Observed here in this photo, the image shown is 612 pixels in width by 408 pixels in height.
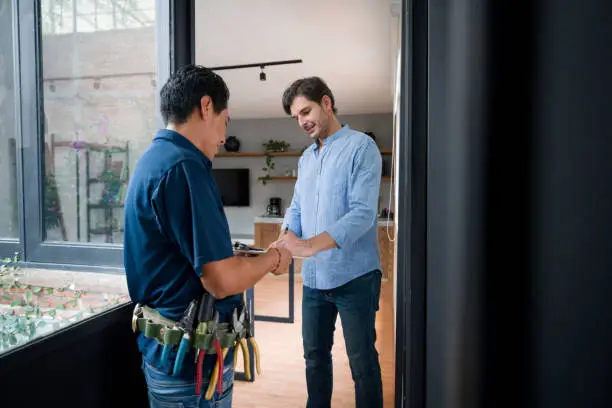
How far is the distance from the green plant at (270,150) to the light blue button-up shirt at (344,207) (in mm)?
5336

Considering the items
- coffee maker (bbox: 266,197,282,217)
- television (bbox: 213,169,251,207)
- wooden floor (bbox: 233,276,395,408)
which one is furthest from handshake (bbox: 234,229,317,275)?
television (bbox: 213,169,251,207)

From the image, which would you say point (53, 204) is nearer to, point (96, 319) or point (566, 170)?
point (96, 319)

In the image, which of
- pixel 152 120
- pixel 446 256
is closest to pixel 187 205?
pixel 152 120

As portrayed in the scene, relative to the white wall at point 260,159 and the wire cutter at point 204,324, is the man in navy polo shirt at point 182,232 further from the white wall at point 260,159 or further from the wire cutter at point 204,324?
the white wall at point 260,159

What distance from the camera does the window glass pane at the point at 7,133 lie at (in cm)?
155

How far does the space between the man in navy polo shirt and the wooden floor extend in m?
1.39

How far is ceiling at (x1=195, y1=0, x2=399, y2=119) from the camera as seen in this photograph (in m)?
2.84

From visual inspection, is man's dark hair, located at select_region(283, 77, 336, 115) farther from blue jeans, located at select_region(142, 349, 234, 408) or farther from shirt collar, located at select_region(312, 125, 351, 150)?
blue jeans, located at select_region(142, 349, 234, 408)

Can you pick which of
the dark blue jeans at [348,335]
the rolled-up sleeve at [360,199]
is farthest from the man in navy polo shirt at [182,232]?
the dark blue jeans at [348,335]

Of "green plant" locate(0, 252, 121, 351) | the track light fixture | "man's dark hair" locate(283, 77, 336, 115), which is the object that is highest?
the track light fixture

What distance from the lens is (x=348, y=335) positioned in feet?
5.18

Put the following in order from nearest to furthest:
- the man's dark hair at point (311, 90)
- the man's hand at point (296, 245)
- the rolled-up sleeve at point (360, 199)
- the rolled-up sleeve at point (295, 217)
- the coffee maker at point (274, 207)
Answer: the man's hand at point (296, 245)
the rolled-up sleeve at point (360, 199)
the man's dark hair at point (311, 90)
the rolled-up sleeve at point (295, 217)
the coffee maker at point (274, 207)

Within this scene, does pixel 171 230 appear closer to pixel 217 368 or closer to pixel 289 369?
pixel 217 368

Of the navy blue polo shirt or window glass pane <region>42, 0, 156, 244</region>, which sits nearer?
the navy blue polo shirt
